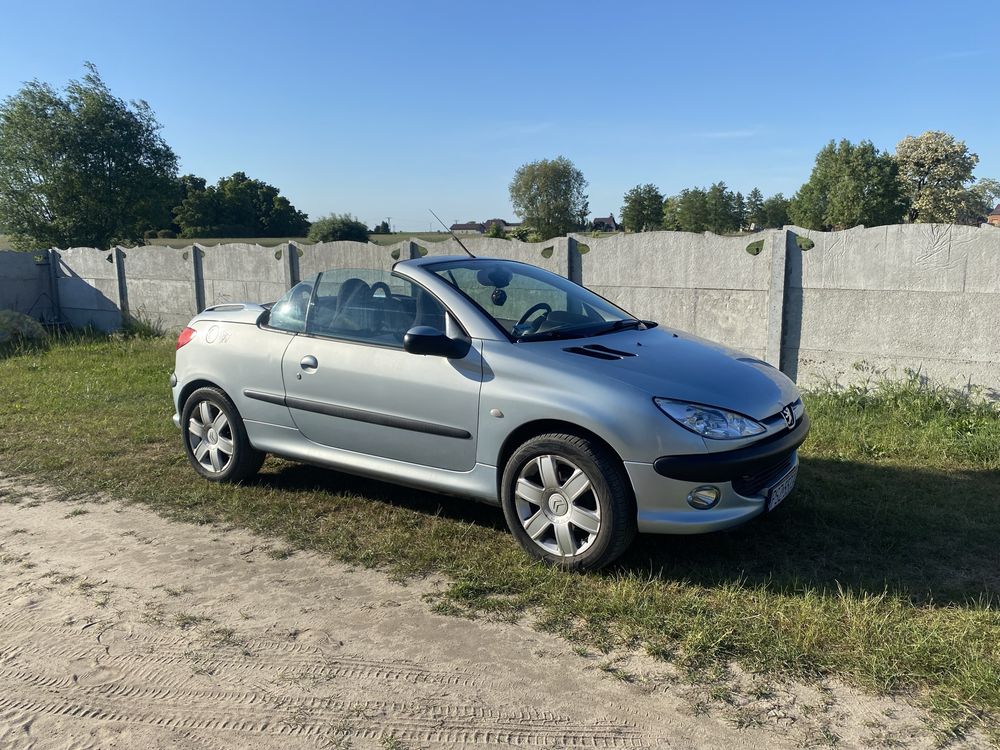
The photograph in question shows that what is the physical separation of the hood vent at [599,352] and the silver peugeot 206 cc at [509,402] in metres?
0.01

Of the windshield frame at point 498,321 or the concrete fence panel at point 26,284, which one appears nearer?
the windshield frame at point 498,321

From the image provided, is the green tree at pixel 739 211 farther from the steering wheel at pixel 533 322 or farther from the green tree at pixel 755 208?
the steering wheel at pixel 533 322

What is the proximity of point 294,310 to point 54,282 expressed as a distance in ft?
44.3

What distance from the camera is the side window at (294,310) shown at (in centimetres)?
509

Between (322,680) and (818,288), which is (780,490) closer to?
(322,680)

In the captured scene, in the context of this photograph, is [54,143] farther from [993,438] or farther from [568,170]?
[568,170]

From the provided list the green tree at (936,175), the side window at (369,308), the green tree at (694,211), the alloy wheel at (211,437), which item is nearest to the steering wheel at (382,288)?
the side window at (369,308)

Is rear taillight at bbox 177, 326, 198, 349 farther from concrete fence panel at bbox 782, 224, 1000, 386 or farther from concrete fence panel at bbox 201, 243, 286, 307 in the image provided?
concrete fence panel at bbox 201, 243, 286, 307

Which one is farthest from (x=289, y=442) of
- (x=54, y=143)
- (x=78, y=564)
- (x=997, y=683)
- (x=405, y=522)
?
(x=54, y=143)

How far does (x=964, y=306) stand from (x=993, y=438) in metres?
1.31

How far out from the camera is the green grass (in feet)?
10.2

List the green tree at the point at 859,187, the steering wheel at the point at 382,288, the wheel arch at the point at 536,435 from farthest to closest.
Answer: the green tree at the point at 859,187 → the steering wheel at the point at 382,288 → the wheel arch at the point at 536,435

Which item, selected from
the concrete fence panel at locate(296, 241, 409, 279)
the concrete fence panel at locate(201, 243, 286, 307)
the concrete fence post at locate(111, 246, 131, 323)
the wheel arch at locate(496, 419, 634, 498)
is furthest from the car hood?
the concrete fence post at locate(111, 246, 131, 323)

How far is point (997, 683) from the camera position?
2.80 metres
